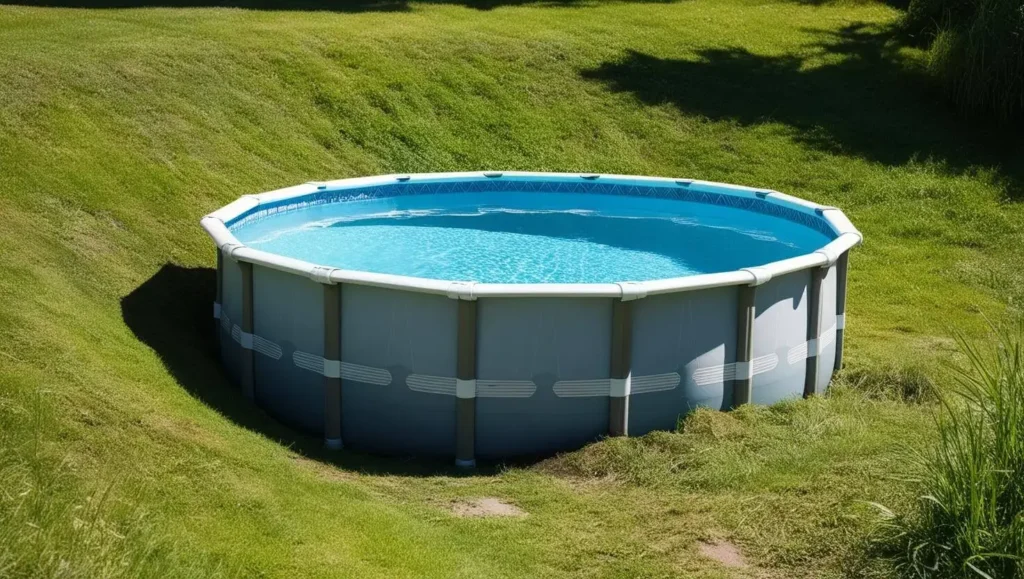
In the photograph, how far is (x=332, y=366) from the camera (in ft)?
27.5

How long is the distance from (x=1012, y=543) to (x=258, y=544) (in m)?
3.45

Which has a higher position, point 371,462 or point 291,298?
point 291,298

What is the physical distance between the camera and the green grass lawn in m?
6.11

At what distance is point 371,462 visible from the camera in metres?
8.15

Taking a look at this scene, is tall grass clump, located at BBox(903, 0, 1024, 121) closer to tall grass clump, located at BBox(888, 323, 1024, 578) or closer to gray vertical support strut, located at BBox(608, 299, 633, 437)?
gray vertical support strut, located at BBox(608, 299, 633, 437)

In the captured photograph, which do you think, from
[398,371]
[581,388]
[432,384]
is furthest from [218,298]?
[581,388]

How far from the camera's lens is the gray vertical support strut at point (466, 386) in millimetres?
7914

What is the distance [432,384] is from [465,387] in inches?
9.8

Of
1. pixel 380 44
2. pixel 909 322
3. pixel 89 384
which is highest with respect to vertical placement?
pixel 380 44

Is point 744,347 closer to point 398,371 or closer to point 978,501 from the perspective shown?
point 398,371

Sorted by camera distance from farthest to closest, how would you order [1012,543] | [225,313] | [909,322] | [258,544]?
[909,322] < [225,313] < [258,544] < [1012,543]

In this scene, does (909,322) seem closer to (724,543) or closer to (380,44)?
(724,543)

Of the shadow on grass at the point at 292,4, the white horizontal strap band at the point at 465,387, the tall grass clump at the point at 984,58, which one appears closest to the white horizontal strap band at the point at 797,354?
Result: the white horizontal strap band at the point at 465,387

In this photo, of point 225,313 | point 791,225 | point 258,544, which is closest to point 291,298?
point 225,313
